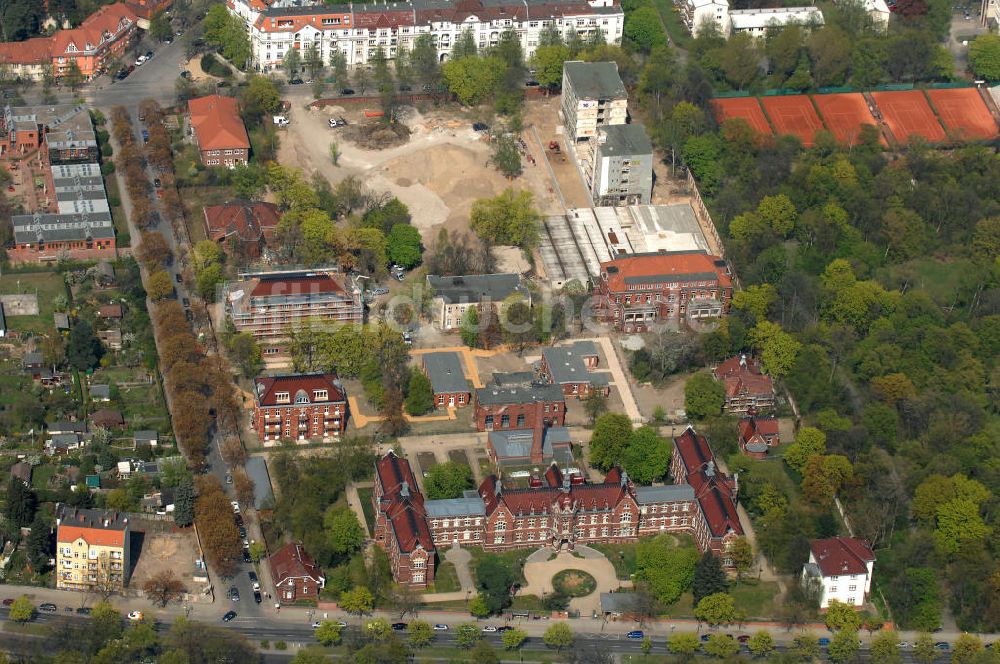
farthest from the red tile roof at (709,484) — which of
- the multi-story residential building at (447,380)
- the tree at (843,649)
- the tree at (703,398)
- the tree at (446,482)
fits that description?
the multi-story residential building at (447,380)

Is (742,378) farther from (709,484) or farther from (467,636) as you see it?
(467,636)

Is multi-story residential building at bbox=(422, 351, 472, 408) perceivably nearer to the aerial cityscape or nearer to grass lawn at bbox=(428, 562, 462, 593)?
the aerial cityscape

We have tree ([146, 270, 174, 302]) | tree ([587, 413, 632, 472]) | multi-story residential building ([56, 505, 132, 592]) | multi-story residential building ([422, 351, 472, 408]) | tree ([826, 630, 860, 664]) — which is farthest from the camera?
tree ([146, 270, 174, 302])

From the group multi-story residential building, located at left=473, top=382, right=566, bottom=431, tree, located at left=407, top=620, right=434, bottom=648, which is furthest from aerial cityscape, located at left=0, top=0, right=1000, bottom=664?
multi-story residential building, located at left=473, top=382, right=566, bottom=431

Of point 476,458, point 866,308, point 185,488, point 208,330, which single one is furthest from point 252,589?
point 866,308

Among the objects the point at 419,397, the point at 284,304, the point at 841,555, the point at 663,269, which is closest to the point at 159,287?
the point at 284,304

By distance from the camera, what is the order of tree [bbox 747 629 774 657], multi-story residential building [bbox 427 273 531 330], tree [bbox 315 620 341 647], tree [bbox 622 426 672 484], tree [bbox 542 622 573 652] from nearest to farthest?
tree [bbox 315 620 341 647] < tree [bbox 542 622 573 652] < tree [bbox 747 629 774 657] < tree [bbox 622 426 672 484] < multi-story residential building [bbox 427 273 531 330]
